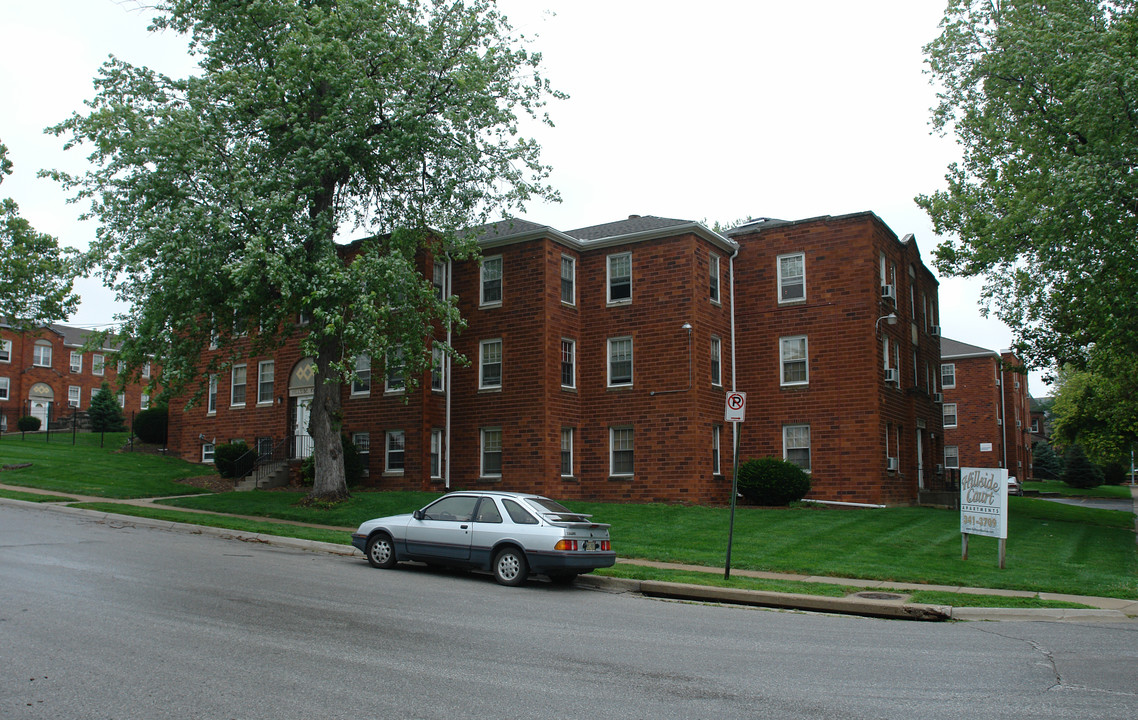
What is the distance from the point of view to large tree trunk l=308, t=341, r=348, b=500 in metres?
23.1

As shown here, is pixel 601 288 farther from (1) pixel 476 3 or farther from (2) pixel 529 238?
(1) pixel 476 3

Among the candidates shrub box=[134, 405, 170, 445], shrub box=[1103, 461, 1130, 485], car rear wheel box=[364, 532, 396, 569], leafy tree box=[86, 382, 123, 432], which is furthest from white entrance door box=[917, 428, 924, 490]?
shrub box=[1103, 461, 1130, 485]

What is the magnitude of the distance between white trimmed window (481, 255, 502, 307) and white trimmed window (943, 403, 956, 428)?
3401cm

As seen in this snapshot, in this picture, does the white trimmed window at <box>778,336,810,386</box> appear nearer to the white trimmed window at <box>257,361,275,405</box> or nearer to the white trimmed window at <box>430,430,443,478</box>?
the white trimmed window at <box>430,430,443,478</box>

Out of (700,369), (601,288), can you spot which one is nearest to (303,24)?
(601,288)

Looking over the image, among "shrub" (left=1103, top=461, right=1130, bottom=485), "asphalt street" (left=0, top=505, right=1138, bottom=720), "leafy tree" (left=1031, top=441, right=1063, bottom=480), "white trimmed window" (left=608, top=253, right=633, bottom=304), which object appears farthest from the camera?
"leafy tree" (left=1031, top=441, right=1063, bottom=480)

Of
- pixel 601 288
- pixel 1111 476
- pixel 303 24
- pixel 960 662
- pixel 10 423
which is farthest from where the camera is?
pixel 1111 476

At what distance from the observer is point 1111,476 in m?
70.9

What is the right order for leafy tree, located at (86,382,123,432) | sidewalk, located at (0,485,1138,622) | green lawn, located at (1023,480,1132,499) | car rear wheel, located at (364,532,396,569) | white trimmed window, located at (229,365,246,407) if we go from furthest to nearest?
green lawn, located at (1023,480,1132,499)
leafy tree, located at (86,382,123,432)
white trimmed window, located at (229,365,246,407)
car rear wheel, located at (364,532,396,569)
sidewalk, located at (0,485,1138,622)

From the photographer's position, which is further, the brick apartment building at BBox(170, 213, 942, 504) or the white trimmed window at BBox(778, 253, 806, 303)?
the white trimmed window at BBox(778, 253, 806, 303)

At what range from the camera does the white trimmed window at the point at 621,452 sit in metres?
26.9

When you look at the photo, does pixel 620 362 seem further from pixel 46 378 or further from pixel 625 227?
pixel 46 378

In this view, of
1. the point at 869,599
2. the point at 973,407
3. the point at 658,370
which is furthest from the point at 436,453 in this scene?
the point at 973,407

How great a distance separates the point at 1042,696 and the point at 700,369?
19.6 m
